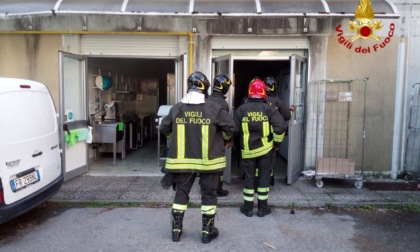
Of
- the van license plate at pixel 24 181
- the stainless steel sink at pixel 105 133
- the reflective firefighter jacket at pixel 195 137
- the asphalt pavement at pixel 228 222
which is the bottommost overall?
the asphalt pavement at pixel 228 222

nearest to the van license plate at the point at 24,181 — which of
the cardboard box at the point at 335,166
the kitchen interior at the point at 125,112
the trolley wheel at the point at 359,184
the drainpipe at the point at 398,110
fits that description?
the kitchen interior at the point at 125,112

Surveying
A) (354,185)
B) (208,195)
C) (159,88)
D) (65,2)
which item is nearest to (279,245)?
(208,195)

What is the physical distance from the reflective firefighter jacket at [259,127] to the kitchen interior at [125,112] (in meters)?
2.92

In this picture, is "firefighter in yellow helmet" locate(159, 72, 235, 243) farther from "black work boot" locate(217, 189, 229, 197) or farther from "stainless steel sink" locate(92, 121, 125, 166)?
"stainless steel sink" locate(92, 121, 125, 166)

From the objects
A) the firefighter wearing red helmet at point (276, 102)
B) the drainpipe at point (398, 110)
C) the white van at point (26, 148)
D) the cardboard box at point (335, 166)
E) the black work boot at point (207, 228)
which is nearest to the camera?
the white van at point (26, 148)

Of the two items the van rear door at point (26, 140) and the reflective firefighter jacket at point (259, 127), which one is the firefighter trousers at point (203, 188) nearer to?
the reflective firefighter jacket at point (259, 127)

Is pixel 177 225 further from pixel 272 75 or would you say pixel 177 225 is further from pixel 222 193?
pixel 272 75

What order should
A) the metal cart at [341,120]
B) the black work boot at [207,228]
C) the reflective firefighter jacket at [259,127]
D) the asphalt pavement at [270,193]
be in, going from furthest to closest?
the metal cart at [341,120]
the asphalt pavement at [270,193]
the reflective firefighter jacket at [259,127]
the black work boot at [207,228]

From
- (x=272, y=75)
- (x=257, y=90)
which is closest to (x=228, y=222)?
(x=257, y=90)

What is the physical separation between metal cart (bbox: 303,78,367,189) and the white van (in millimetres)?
4756

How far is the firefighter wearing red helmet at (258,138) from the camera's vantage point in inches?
194

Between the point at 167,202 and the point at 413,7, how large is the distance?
581 cm

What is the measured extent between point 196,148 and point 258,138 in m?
1.25

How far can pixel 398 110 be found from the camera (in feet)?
22.2
